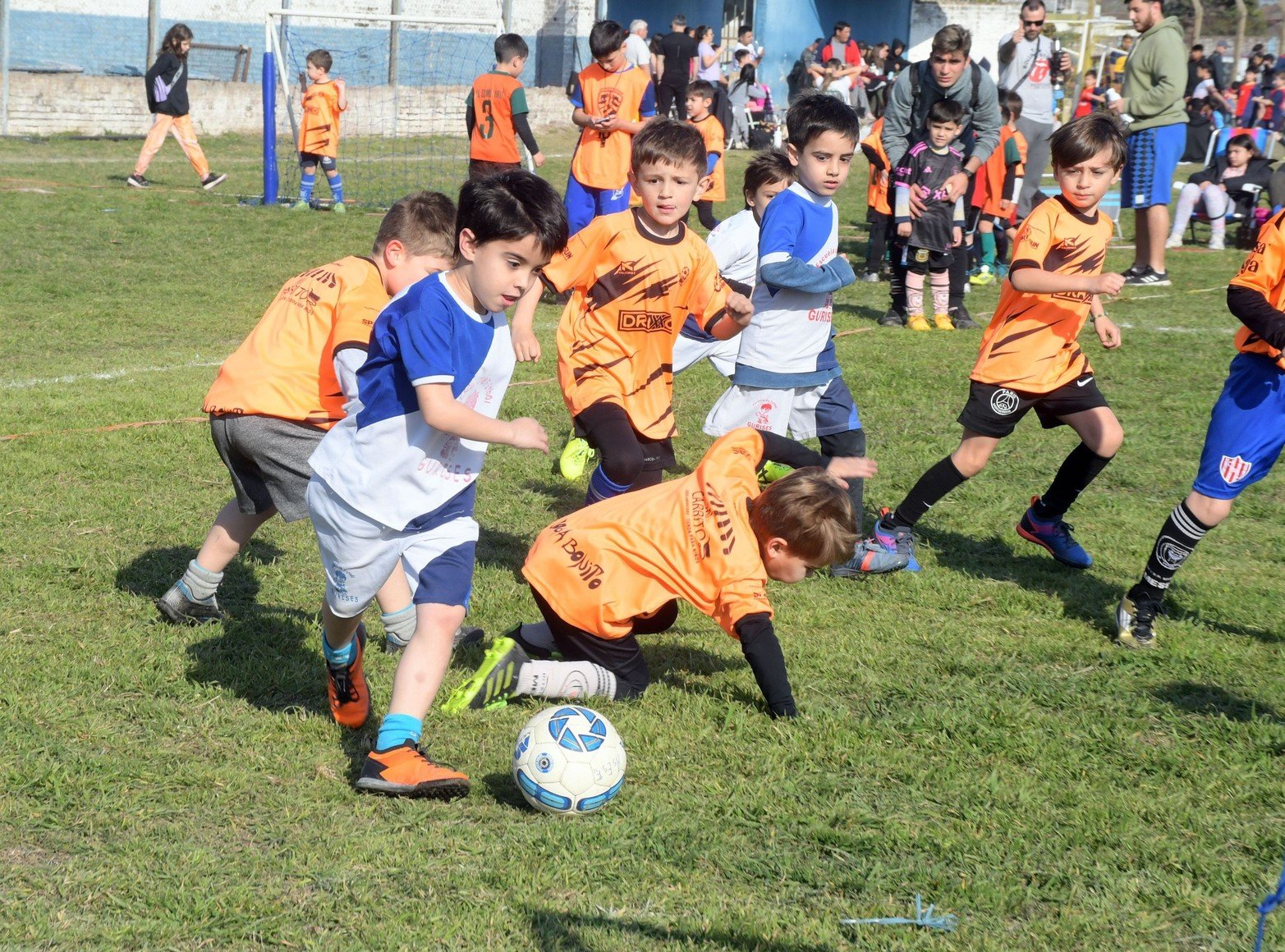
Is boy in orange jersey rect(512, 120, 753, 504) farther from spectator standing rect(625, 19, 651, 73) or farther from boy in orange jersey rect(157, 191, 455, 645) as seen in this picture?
spectator standing rect(625, 19, 651, 73)

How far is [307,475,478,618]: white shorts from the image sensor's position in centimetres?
347

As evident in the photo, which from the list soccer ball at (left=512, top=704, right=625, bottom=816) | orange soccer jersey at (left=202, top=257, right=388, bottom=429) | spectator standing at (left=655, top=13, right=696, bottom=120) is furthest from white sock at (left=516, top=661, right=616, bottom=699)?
spectator standing at (left=655, top=13, right=696, bottom=120)

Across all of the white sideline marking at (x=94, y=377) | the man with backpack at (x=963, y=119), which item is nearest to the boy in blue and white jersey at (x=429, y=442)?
the white sideline marking at (x=94, y=377)

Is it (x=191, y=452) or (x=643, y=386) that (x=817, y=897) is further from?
(x=191, y=452)

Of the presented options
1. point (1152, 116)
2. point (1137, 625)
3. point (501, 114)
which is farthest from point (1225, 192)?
point (1137, 625)

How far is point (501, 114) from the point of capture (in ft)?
40.0

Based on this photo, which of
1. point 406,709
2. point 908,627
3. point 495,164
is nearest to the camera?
point 406,709

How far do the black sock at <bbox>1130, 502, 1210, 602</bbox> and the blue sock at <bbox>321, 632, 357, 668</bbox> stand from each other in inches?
113

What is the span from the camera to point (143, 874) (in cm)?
309

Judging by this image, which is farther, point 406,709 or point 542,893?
point 406,709

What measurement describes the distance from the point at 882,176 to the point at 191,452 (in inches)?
322

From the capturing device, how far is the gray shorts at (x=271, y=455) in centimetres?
432

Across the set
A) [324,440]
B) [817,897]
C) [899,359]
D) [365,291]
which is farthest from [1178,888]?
[899,359]

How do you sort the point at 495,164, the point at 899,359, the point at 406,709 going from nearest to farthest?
the point at 406,709 → the point at 899,359 → the point at 495,164
